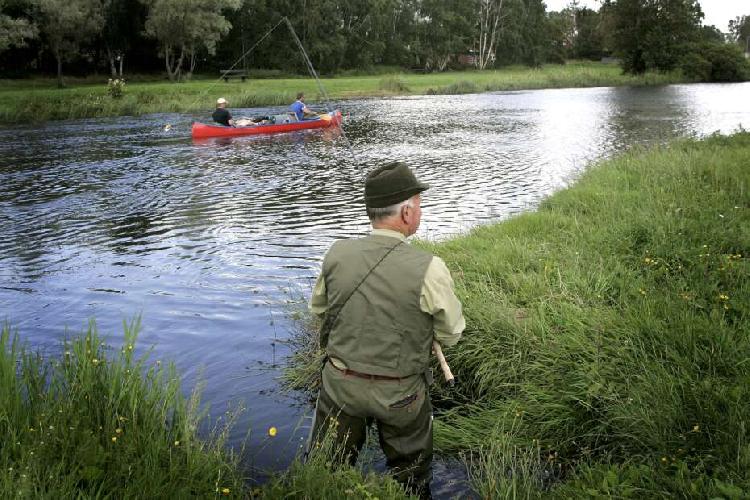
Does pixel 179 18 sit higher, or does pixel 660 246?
pixel 179 18

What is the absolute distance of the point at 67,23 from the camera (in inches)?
1781

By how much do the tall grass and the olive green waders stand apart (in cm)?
51

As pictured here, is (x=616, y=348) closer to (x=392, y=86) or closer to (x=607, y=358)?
(x=607, y=358)

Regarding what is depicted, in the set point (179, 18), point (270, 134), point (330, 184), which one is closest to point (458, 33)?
point (179, 18)

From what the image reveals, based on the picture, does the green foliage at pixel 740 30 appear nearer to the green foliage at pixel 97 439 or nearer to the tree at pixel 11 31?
the tree at pixel 11 31

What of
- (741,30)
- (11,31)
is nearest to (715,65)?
(11,31)

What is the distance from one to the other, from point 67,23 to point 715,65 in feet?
197

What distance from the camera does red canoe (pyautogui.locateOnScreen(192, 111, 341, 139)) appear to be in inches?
1036

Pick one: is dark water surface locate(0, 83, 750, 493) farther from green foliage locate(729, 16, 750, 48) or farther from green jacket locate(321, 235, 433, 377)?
green foliage locate(729, 16, 750, 48)

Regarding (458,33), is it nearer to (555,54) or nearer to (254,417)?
(555,54)

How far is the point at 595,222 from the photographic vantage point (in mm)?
9625

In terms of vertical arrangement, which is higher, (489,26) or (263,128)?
(489,26)

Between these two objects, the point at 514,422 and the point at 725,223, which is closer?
the point at 514,422

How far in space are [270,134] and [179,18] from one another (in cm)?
2587
